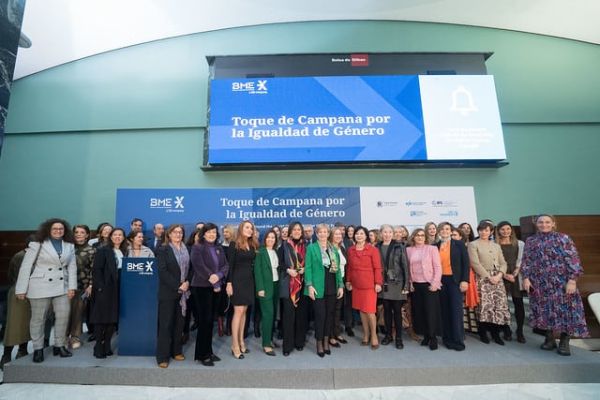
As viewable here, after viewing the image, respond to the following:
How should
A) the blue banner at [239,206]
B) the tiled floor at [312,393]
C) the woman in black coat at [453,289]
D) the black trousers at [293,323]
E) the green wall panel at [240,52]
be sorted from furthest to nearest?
the green wall panel at [240,52], the blue banner at [239,206], the woman in black coat at [453,289], the black trousers at [293,323], the tiled floor at [312,393]

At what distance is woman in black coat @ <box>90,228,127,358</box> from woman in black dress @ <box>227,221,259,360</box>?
1.10 m

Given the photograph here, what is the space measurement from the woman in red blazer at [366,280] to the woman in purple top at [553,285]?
158 centimetres

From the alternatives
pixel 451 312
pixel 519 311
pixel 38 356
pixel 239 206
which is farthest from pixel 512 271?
pixel 38 356

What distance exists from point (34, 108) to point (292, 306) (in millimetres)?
6521

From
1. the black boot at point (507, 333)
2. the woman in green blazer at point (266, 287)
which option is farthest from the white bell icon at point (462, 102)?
the woman in green blazer at point (266, 287)

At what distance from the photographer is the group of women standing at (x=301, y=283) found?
2541 mm

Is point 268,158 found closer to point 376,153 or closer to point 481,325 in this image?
point 376,153

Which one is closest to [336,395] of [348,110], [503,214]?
[348,110]

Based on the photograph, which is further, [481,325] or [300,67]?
[300,67]

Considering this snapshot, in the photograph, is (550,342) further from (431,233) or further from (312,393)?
(312,393)

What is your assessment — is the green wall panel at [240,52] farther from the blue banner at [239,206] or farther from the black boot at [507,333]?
the black boot at [507,333]

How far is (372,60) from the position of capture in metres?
5.00

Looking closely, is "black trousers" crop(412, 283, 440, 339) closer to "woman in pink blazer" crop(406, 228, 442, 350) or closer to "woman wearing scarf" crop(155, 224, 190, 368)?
"woman in pink blazer" crop(406, 228, 442, 350)

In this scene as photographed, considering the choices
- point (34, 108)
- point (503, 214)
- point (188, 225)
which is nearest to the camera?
point (188, 225)
